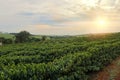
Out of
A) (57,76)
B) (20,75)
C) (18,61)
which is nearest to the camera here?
(20,75)

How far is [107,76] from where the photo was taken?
21.3 meters

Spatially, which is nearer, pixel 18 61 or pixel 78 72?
pixel 78 72

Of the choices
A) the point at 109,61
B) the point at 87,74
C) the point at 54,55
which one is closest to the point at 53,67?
the point at 87,74

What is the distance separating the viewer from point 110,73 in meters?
22.1

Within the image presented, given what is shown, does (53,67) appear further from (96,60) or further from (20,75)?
(96,60)

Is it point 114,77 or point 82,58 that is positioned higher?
point 82,58

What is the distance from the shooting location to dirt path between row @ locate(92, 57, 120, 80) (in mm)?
20959

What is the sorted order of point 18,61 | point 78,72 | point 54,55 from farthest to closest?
point 54,55 → point 18,61 → point 78,72

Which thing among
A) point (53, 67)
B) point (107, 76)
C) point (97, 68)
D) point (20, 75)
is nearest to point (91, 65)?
point (97, 68)

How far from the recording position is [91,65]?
2322 centimetres

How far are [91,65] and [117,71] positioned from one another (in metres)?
2.35

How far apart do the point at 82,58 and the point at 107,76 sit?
288 centimetres

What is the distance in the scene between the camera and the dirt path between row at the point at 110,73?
68.8ft

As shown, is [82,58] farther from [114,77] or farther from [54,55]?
[54,55]
